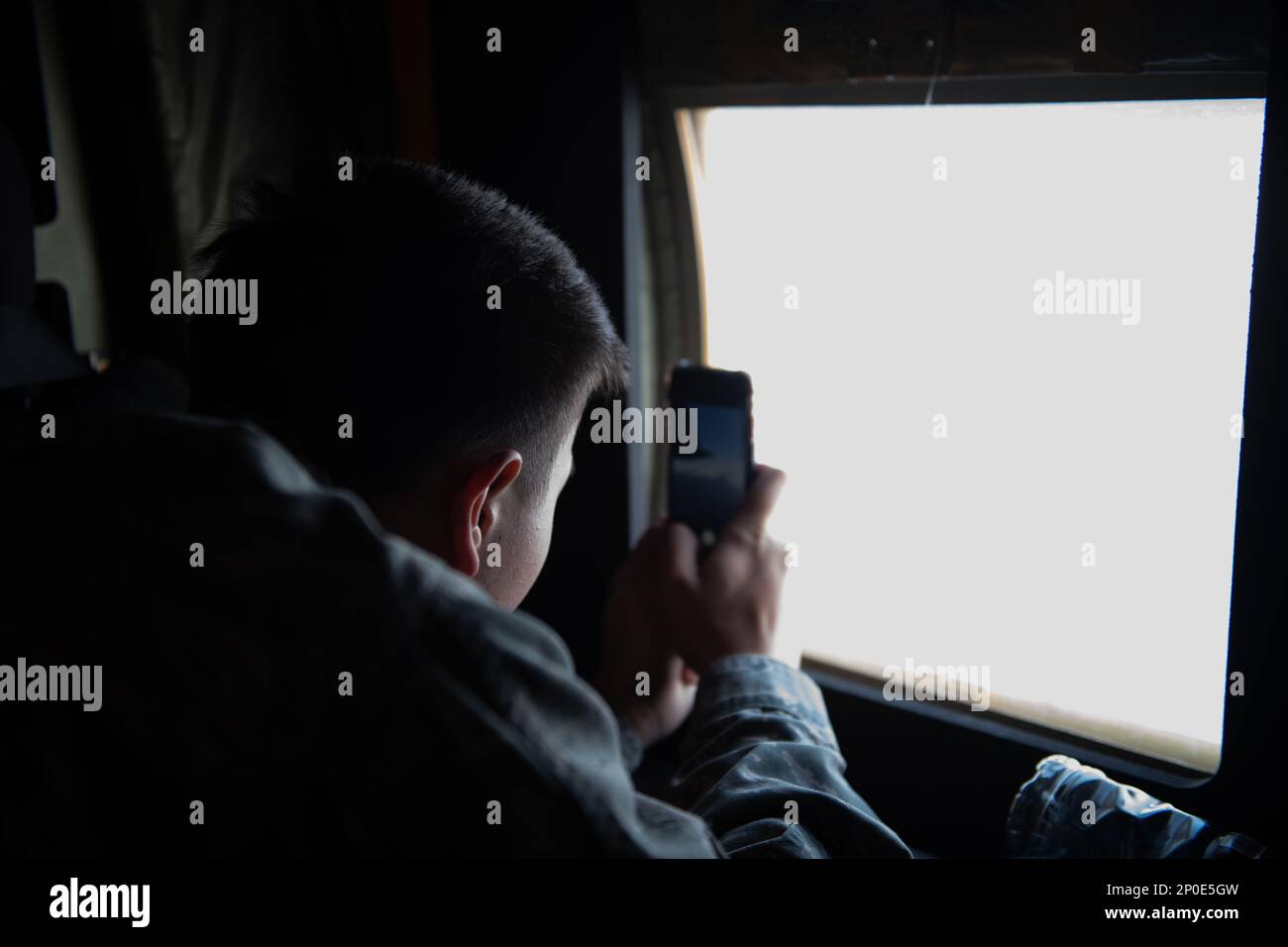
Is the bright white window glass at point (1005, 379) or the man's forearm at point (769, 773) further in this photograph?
the bright white window glass at point (1005, 379)

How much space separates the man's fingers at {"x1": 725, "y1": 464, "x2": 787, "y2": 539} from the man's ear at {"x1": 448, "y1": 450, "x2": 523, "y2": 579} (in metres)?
0.44

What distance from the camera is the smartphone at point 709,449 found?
1.08 metres

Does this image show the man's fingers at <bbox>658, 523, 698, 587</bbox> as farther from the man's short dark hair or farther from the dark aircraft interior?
the man's short dark hair

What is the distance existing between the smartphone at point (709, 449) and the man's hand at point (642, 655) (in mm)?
49

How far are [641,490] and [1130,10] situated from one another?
0.68 meters

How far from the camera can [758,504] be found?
1079mm

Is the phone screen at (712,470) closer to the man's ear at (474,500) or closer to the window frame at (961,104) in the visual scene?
the window frame at (961,104)

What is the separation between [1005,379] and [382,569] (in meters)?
0.70

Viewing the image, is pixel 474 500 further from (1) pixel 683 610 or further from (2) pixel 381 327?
(1) pixel 683 610

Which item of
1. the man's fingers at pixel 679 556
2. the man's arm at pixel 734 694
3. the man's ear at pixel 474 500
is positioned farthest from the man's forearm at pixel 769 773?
the man's ear at pixel 474 500
